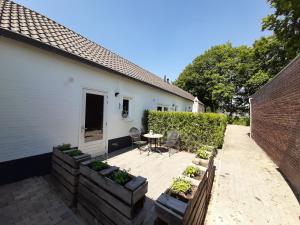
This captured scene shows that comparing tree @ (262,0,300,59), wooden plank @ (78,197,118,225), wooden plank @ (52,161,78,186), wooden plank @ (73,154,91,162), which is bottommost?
wooden plank @ (78,197,118,225)

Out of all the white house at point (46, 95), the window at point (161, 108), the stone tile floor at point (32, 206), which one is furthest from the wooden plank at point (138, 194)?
the window at point (161, 108)

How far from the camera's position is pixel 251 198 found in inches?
151

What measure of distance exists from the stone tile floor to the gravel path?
8.89 feet

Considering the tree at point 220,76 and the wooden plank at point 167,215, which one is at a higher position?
the tree at point 220,76

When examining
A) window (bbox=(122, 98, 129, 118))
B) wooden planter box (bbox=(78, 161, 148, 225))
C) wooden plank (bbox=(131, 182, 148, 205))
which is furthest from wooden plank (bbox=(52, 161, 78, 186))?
window (bbox=(122, 98, 129, 118))

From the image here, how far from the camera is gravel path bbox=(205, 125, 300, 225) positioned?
3.08 meters

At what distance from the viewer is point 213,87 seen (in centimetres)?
2986

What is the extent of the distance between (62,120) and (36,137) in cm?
86

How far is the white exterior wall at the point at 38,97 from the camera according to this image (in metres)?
3.60

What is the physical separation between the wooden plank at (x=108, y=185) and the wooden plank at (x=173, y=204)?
0.47 metres

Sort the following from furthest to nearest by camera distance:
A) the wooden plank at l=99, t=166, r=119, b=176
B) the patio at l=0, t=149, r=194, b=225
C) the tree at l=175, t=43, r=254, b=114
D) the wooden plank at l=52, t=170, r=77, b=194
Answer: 1. the tree at l=175, t=43, r=254, b=114
2. the wooden plank at l=52, t=170, r=77, b=194
3. the patio at l=0, t=149, r=194, b=225
4. the wooden plank at l=99, t=166, r=119, b=176

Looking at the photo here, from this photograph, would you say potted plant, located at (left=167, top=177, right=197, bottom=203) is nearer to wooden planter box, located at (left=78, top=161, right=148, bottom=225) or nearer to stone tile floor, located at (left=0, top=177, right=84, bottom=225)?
wooden planter box, located at (left=78, top=161, right=148, bottom=225)

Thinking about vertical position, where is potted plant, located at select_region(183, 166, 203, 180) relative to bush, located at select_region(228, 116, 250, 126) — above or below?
below

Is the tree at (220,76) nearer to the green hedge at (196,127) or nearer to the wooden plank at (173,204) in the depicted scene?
the green hedge at (196,127)
